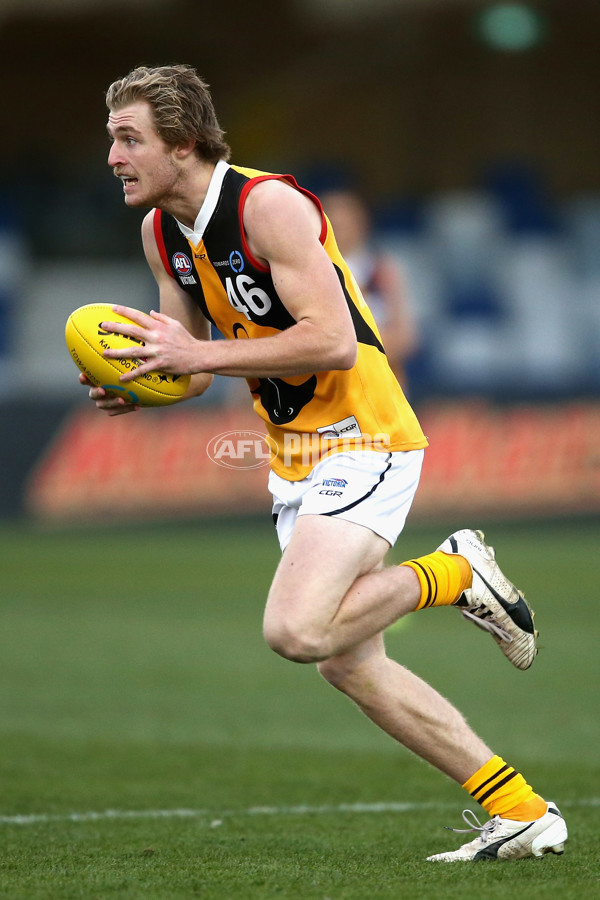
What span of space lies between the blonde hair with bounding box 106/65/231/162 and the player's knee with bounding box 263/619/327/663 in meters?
1.59

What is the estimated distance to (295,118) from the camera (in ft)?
76.2

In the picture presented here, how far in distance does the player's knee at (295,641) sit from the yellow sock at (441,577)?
0.42 m

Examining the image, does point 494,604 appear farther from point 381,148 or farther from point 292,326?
point 381,148

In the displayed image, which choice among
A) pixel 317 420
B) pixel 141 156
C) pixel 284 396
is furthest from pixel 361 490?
pixel 141 156

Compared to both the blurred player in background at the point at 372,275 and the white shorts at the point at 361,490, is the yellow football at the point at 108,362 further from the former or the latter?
the blurred player in background at the point at 372,275

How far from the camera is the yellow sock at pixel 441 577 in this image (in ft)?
14.8

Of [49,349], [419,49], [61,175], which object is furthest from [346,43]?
[49,349]

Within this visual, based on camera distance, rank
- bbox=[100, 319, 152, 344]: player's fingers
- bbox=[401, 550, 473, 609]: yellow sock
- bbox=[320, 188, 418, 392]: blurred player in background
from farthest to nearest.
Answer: bbox=[320, 188, 418, 392]: blurred player in background
bbox=[401, 550, 473, 609]: yellow sock
bbox=[100, 319, 152, 344]: player's fingers

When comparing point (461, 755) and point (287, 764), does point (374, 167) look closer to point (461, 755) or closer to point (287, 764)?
point (287, 764)

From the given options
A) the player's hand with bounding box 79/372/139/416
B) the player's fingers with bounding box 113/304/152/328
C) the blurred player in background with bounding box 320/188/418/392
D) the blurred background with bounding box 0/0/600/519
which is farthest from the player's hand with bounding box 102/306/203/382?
the blurred background with bounding box 0/0/600/519

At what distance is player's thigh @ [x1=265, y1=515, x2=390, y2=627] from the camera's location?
4.27m

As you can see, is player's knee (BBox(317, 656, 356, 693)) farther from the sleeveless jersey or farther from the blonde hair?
Result: the blonde hair

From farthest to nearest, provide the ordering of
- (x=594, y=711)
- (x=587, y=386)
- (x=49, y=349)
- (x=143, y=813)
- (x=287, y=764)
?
1. (x=49, y=349)
2. (x=587, y=386)
3. (x=594, y=711)
4. (x=287, y=764)
5. (x=143, y=813)

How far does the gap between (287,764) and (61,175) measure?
1876 centimetres
